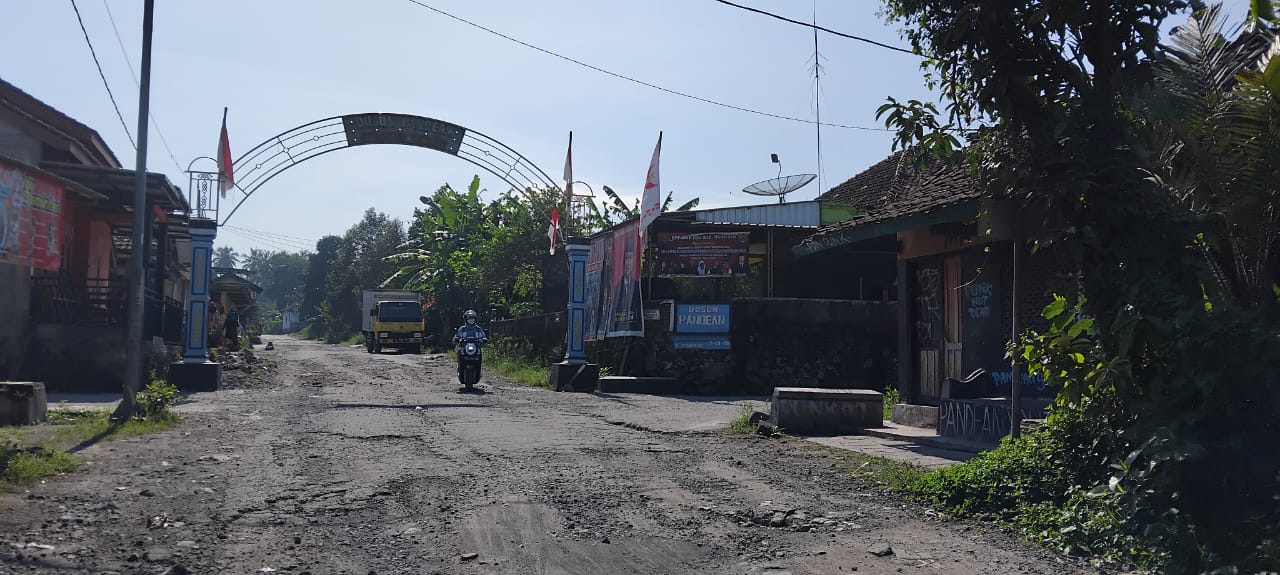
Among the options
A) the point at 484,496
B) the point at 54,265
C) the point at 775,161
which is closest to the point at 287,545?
the point at 484,496

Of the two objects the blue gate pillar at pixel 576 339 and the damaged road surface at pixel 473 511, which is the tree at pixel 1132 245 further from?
the blue gate pillar at pixel 576 339

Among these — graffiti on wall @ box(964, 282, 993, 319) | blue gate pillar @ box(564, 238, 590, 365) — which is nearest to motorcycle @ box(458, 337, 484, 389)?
blue gate pillar @ box(564, 238, 590, 365)

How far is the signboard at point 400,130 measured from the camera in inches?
1052

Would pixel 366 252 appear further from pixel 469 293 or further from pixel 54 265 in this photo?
pixel 54 265

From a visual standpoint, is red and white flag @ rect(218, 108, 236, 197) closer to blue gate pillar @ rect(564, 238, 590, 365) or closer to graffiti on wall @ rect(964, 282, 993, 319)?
blue gate pillar @ rect(564, 238, 590, 365)

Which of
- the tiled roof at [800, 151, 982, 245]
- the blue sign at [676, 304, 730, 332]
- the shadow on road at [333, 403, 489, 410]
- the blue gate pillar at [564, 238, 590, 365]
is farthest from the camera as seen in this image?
the blue gate pillar at [564, 238, 590, 365]

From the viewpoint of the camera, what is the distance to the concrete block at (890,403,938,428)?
12445 millimetres

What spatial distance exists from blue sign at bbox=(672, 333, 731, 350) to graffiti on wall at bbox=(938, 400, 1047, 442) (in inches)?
445

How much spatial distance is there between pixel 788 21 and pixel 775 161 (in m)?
20.4

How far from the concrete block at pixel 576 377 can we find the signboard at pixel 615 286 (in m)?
1.09

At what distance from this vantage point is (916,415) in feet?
42.0

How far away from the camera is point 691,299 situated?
78.0 ft

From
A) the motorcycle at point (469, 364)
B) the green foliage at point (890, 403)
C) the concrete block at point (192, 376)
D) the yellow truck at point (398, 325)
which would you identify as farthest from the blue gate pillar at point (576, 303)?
the yellow truck at point (398, 325)

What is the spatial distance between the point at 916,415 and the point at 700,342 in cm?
994
